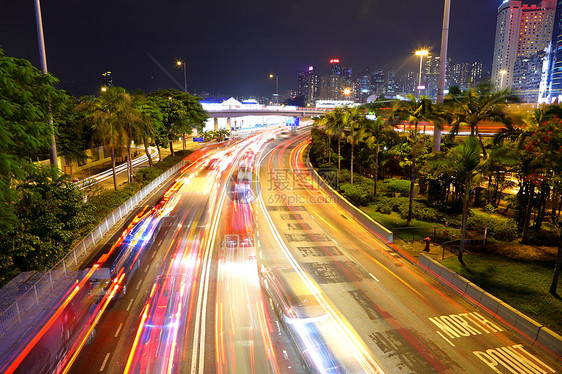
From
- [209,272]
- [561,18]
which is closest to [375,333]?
[209,272]

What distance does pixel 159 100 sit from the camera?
4919cm

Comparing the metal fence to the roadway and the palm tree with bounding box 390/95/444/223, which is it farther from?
the palm tree with bounding box 390/95/444/223

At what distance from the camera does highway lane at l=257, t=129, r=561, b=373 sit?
436 inches

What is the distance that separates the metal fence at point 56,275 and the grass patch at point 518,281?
1826cm

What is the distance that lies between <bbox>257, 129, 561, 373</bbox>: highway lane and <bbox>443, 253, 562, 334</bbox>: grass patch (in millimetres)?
1384

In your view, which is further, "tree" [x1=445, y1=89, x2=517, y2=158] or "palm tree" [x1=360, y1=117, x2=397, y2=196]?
"palm tree" [x1=360, y1=117, x2=397, y2=196]

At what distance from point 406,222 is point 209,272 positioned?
15340 mm

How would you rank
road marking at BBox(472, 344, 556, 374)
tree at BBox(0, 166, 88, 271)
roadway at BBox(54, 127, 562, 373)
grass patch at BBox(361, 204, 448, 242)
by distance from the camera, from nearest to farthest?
road marking at BBox(472, 344, 556, 374), roadway at BBox(54, 127, 562, 373), tree at BBox(0, 166, 88, 271), grass patch at BBox(361, 204, 448, 242)

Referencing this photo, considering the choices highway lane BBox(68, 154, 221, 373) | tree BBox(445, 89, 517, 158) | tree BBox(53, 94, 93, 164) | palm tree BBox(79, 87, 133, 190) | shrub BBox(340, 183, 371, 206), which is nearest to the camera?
highway lane BBox(68, 154, 221, 373)

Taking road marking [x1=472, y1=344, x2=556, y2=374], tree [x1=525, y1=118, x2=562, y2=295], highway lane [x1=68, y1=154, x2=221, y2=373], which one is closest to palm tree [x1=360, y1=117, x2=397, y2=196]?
highway lane [x1=68, y1=154, x2=221, y2=373]

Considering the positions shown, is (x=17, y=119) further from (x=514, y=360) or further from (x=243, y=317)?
(x=514, y=360)

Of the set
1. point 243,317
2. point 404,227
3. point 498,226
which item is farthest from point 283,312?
point 498,226

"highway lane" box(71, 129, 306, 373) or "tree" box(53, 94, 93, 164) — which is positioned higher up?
"tree" box(53, 94, 93, 164)

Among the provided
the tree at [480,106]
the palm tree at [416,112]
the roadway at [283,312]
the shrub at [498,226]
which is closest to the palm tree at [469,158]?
the shrub at [498,226]
